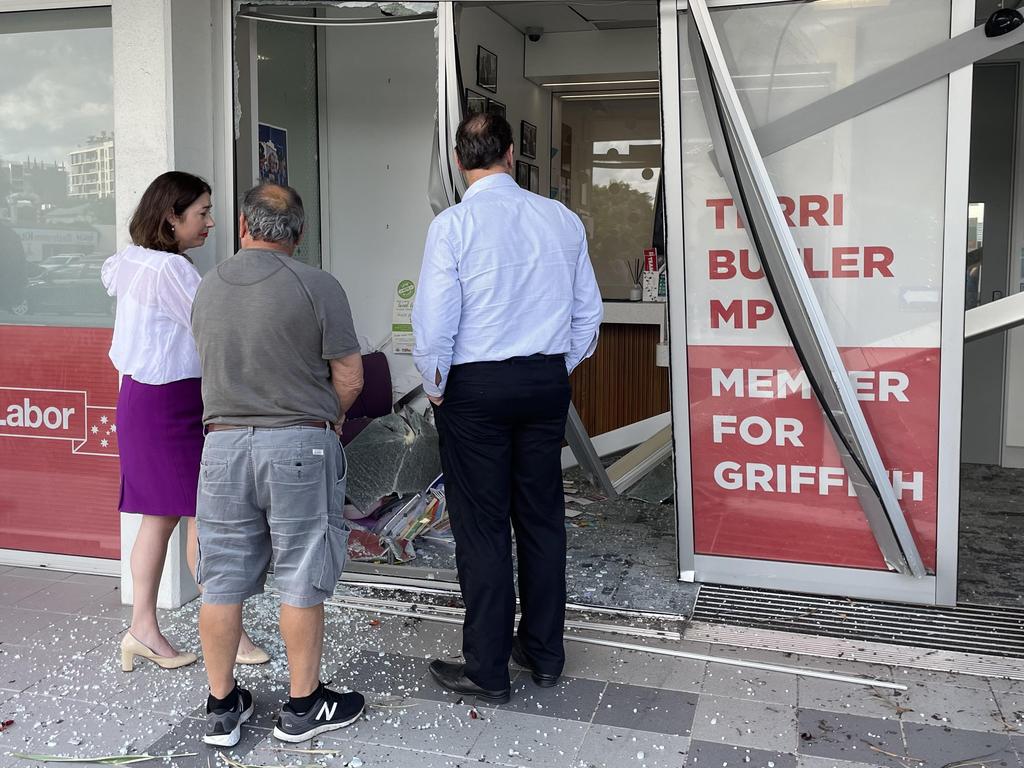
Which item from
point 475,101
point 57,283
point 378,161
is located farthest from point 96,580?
point 475,101

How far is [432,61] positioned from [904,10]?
104 inches

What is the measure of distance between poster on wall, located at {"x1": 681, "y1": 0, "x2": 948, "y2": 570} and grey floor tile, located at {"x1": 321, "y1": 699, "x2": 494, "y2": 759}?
144cm

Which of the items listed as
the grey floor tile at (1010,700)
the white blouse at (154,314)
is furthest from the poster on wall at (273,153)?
the grey floor tile at (1010,700)

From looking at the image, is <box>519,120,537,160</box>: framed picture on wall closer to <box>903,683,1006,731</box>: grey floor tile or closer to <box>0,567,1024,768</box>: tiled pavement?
<box>0,567,1024,768</box>: tiled pavement

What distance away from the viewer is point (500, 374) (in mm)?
2908

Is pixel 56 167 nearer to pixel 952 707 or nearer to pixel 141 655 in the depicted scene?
pixel 141 655

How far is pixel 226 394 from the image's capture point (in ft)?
8.77

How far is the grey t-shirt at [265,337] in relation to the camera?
8.65ft

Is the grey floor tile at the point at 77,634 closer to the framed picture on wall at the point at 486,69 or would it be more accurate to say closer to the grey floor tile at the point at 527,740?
the grey floor tile at the point at 527,740

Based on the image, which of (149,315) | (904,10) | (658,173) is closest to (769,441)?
(904,10)

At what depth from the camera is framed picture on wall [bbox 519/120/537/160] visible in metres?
7.04

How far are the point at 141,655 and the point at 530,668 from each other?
1277mm

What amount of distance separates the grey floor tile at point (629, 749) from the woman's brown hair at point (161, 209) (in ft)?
6.57

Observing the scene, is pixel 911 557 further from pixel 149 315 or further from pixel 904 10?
pixel 149 315
